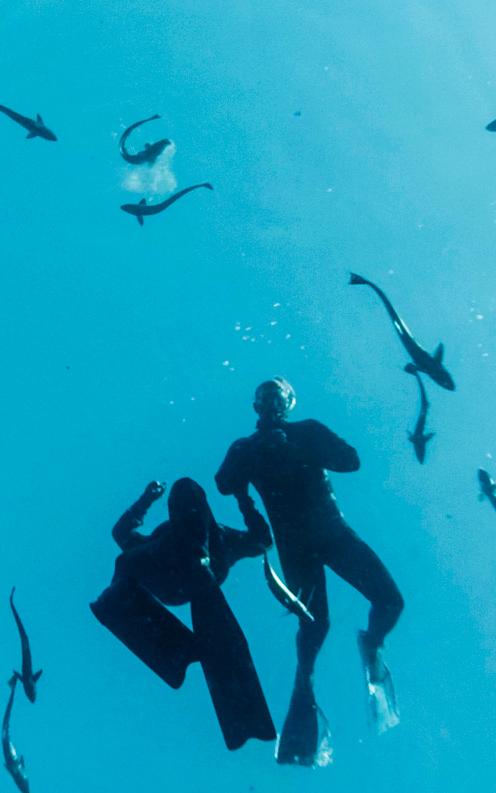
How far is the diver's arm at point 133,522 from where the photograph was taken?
5841mm

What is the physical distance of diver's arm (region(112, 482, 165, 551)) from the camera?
584 cm

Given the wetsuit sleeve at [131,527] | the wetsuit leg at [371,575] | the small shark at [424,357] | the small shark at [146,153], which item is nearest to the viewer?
the wetsuit sleeve at [131,527]

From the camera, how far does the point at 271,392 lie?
6812 millimetres

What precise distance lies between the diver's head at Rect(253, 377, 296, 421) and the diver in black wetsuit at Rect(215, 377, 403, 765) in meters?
0.01

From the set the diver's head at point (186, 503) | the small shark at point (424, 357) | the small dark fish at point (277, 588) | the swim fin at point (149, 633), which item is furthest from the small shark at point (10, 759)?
the small shark at point (424, 357)

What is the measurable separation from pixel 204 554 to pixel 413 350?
393 cm

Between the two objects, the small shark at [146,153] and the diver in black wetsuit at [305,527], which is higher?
the small shark at [146,153]

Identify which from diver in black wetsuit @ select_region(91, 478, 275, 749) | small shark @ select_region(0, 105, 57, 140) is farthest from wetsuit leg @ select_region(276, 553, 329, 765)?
small shark @ select_region(0, 105, 57, 140)

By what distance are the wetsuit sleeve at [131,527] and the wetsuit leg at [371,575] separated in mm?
2084

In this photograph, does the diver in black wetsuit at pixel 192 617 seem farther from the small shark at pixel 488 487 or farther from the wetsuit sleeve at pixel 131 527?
the small shark at pixel 488 487

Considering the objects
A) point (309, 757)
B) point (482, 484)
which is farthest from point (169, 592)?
point (482, 484)

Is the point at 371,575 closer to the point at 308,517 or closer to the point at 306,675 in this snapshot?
the point at 308,517

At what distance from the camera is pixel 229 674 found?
4.66m

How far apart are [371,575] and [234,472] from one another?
5.97 ft
